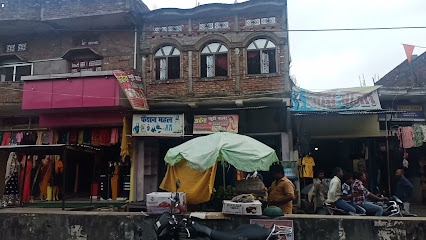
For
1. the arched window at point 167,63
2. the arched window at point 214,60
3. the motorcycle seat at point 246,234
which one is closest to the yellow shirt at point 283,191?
the motorcycle seat at point 246,234

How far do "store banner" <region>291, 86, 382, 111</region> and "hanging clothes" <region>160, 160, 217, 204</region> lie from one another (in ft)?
21.3

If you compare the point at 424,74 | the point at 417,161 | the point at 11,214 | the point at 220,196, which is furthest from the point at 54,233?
the point at 424,74

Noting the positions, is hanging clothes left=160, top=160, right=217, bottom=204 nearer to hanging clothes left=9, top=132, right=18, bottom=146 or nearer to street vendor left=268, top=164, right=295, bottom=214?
street vendor left=268, top=164, right=295, bottom=214

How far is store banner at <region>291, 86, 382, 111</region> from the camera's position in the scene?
12836 mm

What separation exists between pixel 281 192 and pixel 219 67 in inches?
348

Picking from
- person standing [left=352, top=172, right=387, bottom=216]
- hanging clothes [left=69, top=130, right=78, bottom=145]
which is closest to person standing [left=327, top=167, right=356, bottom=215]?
person standing [left=352, top=172, right=387, bottom=216]

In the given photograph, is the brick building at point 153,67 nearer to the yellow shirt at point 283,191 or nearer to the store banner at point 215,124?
the store banner at point 215,124

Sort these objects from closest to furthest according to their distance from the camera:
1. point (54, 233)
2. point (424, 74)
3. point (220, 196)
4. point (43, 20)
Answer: point (54, 233), point (220, 196), point (43, 20), point (424, 74)

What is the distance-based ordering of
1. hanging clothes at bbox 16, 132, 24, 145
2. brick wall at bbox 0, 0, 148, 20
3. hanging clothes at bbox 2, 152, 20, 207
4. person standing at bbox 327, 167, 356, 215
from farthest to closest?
hanging clothes at bbox 16, 132, 24, 145 → brick wall at bbox 0, 0, 148, 20 → hanging clothes at bbox 2, 152, 20, 207 → person standing at bbox 327, 167, 356, 215

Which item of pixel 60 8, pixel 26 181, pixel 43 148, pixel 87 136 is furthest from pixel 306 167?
pixel 60 8

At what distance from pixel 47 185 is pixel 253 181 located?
409 inches

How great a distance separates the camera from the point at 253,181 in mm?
8312

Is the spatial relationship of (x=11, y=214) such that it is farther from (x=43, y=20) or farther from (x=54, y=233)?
(x=43, y=20)

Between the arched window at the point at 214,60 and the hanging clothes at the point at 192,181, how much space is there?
7.05m
